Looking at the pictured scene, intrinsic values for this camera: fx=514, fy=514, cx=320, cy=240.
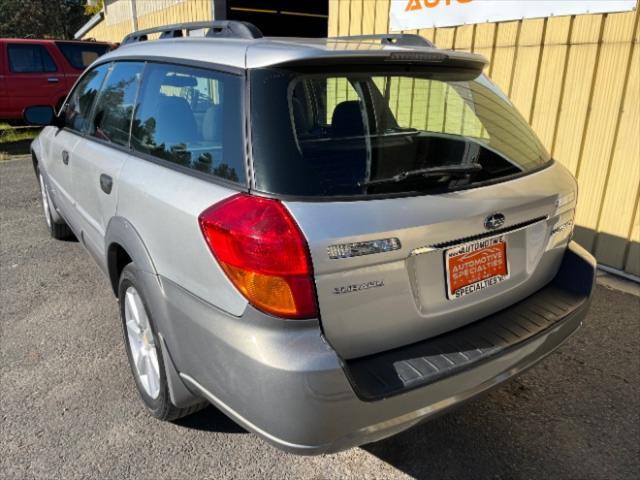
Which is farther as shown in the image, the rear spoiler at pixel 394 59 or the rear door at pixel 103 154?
the rear door at pixel 103 154

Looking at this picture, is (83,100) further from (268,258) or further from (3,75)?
(3,75)

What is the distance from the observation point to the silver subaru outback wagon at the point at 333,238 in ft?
5.54

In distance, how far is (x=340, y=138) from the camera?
1.99 metres

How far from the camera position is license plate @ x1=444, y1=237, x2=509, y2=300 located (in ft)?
6.31

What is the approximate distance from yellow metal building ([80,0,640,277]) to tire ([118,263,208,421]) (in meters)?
3.71

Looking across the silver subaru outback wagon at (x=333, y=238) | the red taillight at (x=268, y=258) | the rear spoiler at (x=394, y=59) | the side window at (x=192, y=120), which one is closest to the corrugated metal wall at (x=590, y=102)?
the silver subaru outback wagon at (x=333, y=238)

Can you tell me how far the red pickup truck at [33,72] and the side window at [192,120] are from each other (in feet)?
33.2

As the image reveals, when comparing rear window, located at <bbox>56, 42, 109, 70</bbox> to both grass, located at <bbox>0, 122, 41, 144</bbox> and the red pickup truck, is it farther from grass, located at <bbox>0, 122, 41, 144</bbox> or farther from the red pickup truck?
grass, located at <bbox>0, 122, 41, 144</bbox>

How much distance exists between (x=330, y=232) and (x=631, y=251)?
3626mm

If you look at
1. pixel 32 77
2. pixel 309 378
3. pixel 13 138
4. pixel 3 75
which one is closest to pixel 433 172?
pixel 309 378

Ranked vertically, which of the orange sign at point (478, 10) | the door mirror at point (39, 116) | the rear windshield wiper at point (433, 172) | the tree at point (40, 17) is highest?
the tree at point (40, 17)

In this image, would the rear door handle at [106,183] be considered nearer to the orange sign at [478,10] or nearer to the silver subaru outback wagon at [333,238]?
the silver subaru outback wagon at [333,238]

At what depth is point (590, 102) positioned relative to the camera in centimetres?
431

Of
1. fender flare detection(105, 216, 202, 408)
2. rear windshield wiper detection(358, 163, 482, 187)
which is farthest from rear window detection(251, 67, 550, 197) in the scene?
fender flare detection(105, 216, 202, 408)
